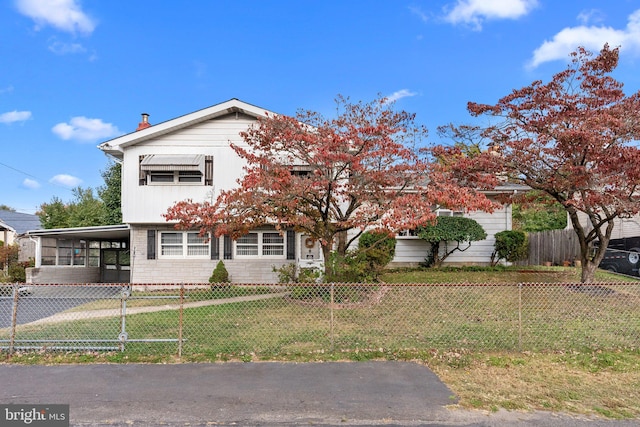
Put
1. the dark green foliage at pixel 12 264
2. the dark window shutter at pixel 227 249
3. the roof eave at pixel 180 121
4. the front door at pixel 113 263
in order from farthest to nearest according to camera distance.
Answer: the front door at pixel 113 263 → the dark green foliage at pixel 12 264 → the dark window shutter at pixel 227 249 → the roof eave at pixel 180 121

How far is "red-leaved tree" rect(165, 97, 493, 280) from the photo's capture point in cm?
841

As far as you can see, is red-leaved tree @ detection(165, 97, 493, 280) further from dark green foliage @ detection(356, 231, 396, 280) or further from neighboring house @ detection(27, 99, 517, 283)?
neighboring house @ detection(27, 99, 517, 283)

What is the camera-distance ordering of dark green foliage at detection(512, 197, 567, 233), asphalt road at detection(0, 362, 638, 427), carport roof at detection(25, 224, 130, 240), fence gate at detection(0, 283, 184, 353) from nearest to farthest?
asphalt road at detection(0, 362, 638, 427), fence gate at detection(0, 283, 184, 353), carport roof at detection(25, 224, 130, 240), dark green foliage at detection(512, 197, 567, 233)

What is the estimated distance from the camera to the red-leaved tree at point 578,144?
365 inches

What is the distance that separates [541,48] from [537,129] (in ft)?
15.7

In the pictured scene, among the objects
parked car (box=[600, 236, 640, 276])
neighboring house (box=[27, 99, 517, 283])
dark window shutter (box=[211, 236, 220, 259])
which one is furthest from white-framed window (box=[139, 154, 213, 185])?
parked car (box=[600, 236, 640, 276])

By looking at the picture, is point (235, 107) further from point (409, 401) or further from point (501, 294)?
point (409, 401)

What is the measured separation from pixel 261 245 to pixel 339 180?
5561mm

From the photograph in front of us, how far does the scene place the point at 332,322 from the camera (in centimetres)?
607

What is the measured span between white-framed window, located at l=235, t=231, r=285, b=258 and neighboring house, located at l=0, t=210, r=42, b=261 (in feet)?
49.9

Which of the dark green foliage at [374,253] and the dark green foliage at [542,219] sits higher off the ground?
the dark green foliage at [542,219]

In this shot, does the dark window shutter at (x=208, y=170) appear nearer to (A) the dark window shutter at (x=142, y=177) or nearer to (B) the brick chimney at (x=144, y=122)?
(A) the dark window shutter at (x=142, y=177)

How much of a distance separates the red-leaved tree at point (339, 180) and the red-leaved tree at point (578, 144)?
8.04 ft

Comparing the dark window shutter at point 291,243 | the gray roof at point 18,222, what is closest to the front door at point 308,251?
the dark window shutter at point 291,243
